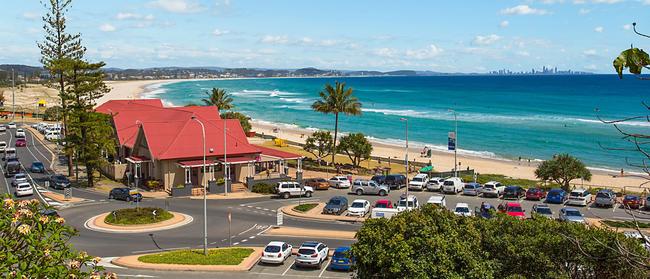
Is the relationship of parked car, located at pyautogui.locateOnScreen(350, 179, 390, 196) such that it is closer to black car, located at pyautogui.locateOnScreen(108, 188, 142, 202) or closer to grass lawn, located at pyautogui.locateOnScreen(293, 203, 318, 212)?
grass lawn, located at pyautogui.locateOnScreen(293, 203, 318, 212)

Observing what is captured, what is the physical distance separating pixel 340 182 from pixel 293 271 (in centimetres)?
2475

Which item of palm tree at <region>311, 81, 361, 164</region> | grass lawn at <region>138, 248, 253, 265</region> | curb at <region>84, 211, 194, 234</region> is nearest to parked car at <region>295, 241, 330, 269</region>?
grass lawn at <region>138, 248, 253, 265</region>

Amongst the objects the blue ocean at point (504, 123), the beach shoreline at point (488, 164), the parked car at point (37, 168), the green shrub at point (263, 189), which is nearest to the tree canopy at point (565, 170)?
the blue ocean at point (504, 123)

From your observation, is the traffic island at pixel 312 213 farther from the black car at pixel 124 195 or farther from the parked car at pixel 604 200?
the parked car at pixel 604 200

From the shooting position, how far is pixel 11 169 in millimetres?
55906

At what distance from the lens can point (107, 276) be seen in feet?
33.5

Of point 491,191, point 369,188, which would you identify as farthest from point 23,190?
point 491,191

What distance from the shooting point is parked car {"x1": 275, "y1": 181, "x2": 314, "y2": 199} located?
4684 centimetres

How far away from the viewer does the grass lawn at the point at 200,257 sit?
27.6 metres

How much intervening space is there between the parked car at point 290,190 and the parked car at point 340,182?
4.77 meters

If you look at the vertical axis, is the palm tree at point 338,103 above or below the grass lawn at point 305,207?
above

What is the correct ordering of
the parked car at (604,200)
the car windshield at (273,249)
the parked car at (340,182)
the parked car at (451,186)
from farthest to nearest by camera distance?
the parked car at (340,182), the parked car at (451,186), the parked car at (604,200), the car windshield at (273,249)

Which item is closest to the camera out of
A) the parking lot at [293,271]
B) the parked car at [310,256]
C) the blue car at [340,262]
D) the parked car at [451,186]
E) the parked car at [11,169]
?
the parking lot at [293,271]

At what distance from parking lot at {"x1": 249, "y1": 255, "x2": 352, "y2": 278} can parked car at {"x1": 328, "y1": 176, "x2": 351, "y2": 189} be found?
2331cm
